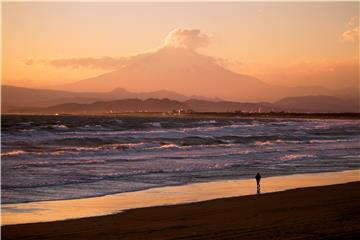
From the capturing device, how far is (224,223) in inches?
452

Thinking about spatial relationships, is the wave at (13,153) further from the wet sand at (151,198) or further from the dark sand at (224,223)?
the dark sand at (224,223)

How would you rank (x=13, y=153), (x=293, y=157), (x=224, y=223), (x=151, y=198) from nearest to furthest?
(x=224, y=223) < (x=151, y=198) < (x=293, y=157) < (x=13, y=153)

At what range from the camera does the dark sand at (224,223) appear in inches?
400

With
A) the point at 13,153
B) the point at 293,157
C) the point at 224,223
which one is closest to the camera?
the point at 224,223

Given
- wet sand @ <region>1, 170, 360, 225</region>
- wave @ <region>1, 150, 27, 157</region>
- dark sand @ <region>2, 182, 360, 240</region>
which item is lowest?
wet sand @ <region>1, 170, 360, 225</region>

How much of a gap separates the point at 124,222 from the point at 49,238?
73.5 inches

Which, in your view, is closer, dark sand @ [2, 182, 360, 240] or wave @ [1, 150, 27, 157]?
dark sand @ [2, 182, 360, 240]

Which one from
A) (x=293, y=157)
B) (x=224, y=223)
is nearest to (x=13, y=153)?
(x=293, y=157)

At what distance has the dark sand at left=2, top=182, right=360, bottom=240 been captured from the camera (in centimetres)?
1016

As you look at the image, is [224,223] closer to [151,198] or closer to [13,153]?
[151,198]

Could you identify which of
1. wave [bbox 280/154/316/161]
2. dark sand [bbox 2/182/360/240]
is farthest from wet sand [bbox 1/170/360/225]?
wave [bbox 280/154/316/161]

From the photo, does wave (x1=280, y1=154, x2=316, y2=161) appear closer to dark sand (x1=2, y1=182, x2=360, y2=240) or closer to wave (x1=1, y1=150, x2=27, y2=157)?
wave (x1=1, y1=150, x2=27, y2=157)

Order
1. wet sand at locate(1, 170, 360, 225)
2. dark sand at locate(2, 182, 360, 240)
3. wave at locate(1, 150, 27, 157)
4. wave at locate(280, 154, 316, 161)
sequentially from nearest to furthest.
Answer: dark sand at locate(2, 182, 360, 240), wet sand at locate(1, 170, 360, 225), wave at locate(280, 154, 316, 161), wave at locate(1, 150, 27, 157)

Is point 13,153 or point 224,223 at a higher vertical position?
point 13,153
